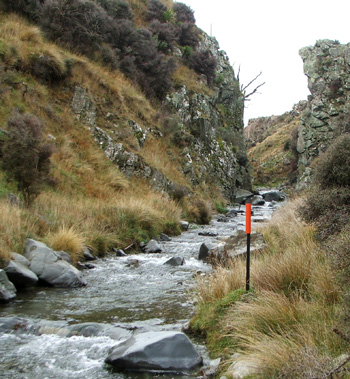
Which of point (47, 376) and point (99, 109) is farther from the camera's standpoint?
point (99, 109)

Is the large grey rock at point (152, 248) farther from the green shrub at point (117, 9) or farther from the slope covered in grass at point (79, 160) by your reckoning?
the green shrub at point (117, 9)

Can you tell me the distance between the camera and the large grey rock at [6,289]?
5918mm

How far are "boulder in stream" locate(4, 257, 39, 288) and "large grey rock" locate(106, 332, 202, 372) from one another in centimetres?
315

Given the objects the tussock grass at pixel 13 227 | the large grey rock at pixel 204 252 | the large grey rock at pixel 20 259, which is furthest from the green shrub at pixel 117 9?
the large grey rock at pixel 20 259

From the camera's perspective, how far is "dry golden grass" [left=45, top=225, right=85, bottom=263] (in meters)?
8.49

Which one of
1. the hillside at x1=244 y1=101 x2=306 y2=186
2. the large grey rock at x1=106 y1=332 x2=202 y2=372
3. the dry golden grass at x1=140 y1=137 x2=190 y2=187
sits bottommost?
the large grey rock at x1=106 y1=332 x2=202 y2=372

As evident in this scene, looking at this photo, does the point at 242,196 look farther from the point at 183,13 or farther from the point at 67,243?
the point at 67,243

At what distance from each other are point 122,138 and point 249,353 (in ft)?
51.4

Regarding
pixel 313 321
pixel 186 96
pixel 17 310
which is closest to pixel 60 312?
pixel 17 310

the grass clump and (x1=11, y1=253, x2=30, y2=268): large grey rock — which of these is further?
(x1=11, y1=253, x2=30, y2=268): large grey rock

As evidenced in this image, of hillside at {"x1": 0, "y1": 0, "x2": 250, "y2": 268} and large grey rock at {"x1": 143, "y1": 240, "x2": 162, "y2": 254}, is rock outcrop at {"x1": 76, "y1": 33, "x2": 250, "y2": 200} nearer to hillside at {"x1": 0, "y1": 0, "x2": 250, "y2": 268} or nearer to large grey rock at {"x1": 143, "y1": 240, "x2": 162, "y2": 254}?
hillside at {"x1": 0, "y1": 0, "x2": 250, "y2": 268}

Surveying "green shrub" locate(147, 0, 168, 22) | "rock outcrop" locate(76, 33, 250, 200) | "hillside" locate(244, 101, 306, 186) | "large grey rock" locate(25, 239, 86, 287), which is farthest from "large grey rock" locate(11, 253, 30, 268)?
"hillside" locate(244, 101, 306, 186)

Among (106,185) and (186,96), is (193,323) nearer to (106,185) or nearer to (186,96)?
(106,185)

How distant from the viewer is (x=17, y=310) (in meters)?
5.59
